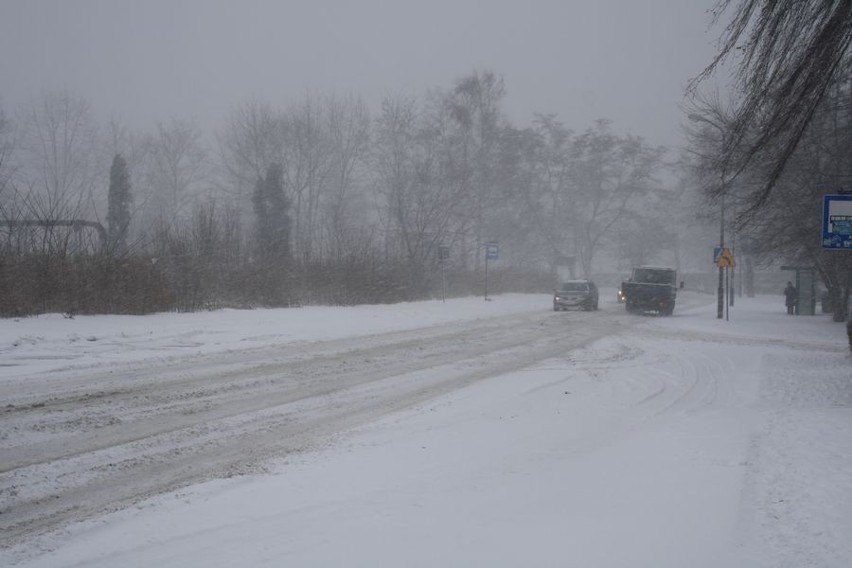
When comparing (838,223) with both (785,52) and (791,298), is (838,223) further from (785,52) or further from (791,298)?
(791,298)

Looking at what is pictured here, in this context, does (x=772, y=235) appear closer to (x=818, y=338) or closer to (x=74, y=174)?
(x=818, y=338)

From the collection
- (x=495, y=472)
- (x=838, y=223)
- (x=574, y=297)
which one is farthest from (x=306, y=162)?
(x=495, y=472)

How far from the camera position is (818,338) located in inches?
813

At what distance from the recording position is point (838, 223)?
10.4 metres

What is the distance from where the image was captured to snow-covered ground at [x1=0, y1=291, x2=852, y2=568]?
4137 millimetres

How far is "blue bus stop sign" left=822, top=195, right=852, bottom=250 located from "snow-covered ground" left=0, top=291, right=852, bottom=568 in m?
2.49

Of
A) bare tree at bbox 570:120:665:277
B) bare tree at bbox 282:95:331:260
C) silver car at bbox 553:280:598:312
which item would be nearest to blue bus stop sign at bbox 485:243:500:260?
silver car at bbox 553:280:598:312

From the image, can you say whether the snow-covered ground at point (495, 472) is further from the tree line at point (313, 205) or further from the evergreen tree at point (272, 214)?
the evergreen tree at point (272, 214)

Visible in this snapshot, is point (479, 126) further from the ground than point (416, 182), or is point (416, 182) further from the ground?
point (479, 126)

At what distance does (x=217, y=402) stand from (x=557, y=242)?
203 ft

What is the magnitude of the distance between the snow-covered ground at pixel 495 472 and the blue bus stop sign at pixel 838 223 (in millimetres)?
2485

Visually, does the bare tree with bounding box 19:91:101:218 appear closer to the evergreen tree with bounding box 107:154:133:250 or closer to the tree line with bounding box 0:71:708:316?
the tree line with bounding box 0:71:708:316

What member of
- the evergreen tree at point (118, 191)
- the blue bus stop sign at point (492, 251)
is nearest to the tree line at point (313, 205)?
the evergreen tree at point (118, 191)

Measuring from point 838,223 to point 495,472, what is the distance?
818 centimetres
